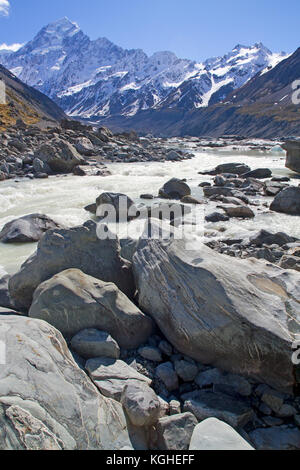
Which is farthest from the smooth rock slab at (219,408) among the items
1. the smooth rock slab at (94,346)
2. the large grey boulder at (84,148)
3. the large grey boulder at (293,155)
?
the large grey boulder at (84,148)

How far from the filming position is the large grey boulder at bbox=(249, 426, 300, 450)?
11.3 feet

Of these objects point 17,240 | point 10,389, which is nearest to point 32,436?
point 10,389

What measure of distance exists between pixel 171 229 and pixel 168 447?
3.59 m

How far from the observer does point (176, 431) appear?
11.1 feet

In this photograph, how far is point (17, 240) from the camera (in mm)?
10961

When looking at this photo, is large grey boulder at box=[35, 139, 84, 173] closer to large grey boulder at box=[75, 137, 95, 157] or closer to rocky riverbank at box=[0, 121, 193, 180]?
rocky riverbank at box=[0, 121, 193, 180]

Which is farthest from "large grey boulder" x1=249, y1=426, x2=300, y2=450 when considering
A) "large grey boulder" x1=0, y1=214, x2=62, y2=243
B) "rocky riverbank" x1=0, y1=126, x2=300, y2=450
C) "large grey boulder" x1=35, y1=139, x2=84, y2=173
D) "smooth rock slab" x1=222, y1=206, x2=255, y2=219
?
"large grey boulder" x1=35, y1=139, x2=84, y2=173

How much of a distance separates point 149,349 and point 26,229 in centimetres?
785

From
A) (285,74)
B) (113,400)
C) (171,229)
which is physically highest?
(285,74)

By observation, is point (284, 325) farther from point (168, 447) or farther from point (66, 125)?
point (66, 125)

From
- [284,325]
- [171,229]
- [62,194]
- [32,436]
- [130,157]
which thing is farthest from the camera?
[130,157]

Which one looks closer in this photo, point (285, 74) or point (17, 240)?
point (17, 240)

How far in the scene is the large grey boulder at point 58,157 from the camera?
84.9 feet

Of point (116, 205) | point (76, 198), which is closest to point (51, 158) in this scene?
point (76, 198)
